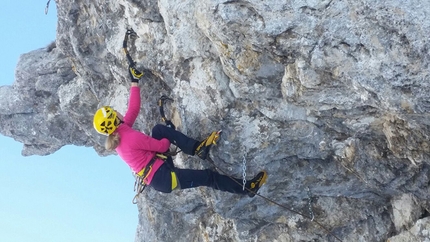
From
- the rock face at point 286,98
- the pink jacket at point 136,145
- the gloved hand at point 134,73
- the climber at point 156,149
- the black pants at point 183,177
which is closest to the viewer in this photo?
the rock face at point 286,98

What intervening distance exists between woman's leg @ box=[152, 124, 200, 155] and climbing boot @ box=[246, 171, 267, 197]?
64.2 inches

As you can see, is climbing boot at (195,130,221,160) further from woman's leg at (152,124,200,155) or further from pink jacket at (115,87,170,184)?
pink jacket at (115,87,170,184)

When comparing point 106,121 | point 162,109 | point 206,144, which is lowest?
point 206,144

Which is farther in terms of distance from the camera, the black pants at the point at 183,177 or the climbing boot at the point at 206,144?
the black pants at the point at 183,177

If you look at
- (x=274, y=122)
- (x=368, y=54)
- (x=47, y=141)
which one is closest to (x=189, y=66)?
(x=274, y=122)

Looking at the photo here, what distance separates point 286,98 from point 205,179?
253 centimetres

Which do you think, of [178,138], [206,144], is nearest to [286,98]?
[206,144]

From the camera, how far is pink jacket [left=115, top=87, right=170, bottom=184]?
8.62 metres

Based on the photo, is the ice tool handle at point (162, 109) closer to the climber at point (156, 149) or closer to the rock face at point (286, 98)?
the rock face at point (286, 98)

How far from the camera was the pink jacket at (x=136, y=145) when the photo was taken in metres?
8.62

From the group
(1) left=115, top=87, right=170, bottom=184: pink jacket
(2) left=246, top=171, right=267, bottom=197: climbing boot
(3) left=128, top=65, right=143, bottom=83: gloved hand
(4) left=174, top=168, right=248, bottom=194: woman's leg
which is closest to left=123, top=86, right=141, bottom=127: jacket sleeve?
(1) left=115, top=87, right=170, bottom=184: pink jacket

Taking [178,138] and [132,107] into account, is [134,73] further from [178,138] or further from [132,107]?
[178,138]

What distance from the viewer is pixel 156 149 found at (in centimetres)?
879

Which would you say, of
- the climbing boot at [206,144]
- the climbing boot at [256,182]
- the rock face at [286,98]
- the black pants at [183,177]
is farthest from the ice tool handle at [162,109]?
the climbing boot at [256,182]
